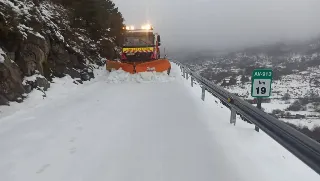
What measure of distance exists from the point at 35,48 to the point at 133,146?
8.23 meters

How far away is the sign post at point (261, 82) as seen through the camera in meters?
7.29

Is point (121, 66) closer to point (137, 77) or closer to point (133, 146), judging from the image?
point (137, 77)

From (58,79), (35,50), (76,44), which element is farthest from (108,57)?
(35,50)

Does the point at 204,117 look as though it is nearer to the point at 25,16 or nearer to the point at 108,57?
the point at 25,16

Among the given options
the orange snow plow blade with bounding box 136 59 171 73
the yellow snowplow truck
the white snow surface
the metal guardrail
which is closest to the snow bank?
the orange snow plow blade with bounding box 136 59 171 73

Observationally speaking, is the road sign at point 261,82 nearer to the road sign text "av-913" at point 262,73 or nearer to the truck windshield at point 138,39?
the road sign text "av-913" at point 262,73

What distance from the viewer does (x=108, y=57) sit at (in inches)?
1176

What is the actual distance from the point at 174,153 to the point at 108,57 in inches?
964

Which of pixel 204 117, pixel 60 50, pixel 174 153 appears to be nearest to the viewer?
pixel 174 153

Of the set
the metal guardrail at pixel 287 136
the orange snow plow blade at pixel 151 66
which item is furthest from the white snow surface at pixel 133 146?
the orange snow plow blade at pixel 151 66

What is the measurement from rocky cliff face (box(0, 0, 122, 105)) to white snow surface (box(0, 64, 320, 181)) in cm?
89

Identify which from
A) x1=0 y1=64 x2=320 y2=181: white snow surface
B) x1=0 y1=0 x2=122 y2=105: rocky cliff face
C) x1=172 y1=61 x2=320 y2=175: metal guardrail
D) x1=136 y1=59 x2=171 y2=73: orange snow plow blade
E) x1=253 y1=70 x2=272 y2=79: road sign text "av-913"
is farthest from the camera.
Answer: x1=136 y1=59 x2=171 y2=73: orange snow plow blade

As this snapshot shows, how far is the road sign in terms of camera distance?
23.9 feet

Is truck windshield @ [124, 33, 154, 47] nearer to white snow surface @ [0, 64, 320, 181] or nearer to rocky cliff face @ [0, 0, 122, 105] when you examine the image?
rocky cliff face @ [0, 0, 122, 105]
